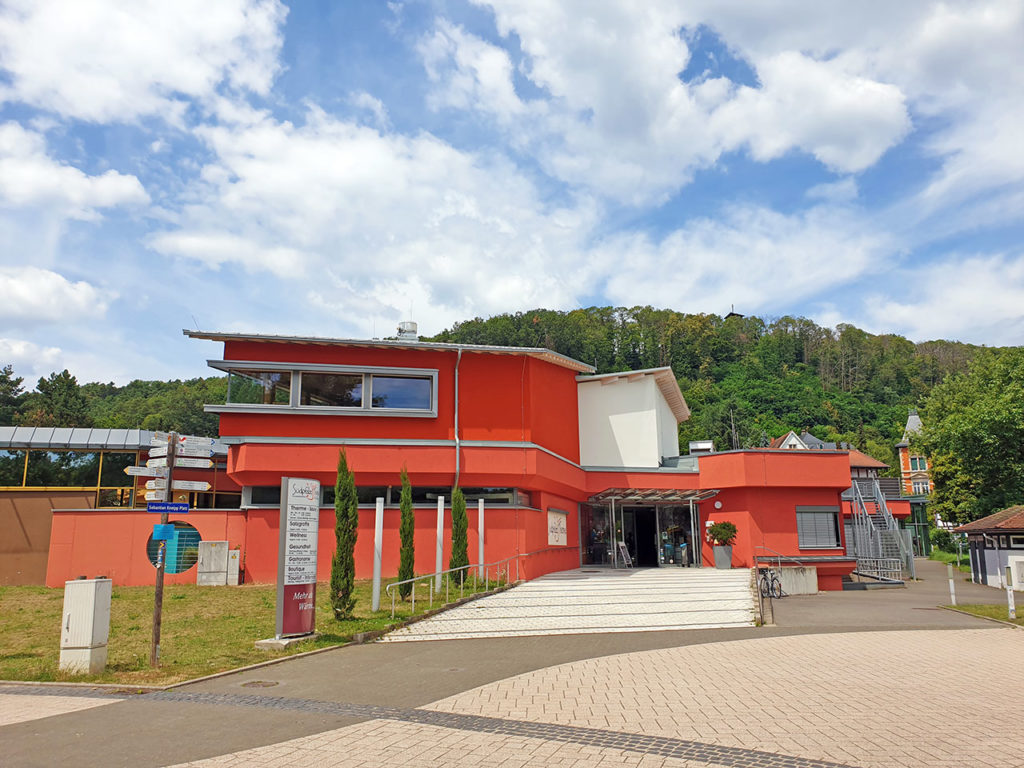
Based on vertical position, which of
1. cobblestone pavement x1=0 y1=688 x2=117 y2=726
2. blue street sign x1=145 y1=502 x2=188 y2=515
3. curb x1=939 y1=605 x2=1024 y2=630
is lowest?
curb x1=939 y1=605 x2=1024 y2=630

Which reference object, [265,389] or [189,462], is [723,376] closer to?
[265,389]

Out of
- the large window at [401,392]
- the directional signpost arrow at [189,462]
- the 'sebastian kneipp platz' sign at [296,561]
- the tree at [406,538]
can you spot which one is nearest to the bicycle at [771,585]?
the tree at [406,538]

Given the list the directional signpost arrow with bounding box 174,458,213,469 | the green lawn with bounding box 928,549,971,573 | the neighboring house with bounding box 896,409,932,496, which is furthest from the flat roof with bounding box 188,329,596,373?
the neighboring house with bounding box 896,409,932,496

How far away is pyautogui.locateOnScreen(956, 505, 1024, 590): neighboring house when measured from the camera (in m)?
27.0

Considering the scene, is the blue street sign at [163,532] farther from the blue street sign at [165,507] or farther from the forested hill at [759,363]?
the forested hill at [759,363]

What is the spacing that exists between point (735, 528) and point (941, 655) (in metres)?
14.6

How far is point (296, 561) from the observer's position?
41.3 ft

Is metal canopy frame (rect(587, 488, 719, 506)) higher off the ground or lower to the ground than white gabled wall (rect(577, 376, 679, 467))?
lower

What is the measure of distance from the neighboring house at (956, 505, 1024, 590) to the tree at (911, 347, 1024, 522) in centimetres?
722

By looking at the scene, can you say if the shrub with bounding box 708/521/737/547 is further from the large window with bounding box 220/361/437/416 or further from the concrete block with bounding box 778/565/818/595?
the large window with bounding box 220/361/437/416

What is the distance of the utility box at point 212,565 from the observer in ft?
68.6

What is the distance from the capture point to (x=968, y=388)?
4069 cm

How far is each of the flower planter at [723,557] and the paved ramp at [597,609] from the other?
3.90m

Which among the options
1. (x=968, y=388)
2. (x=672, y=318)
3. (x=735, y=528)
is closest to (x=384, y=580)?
(x=735, y=528)
